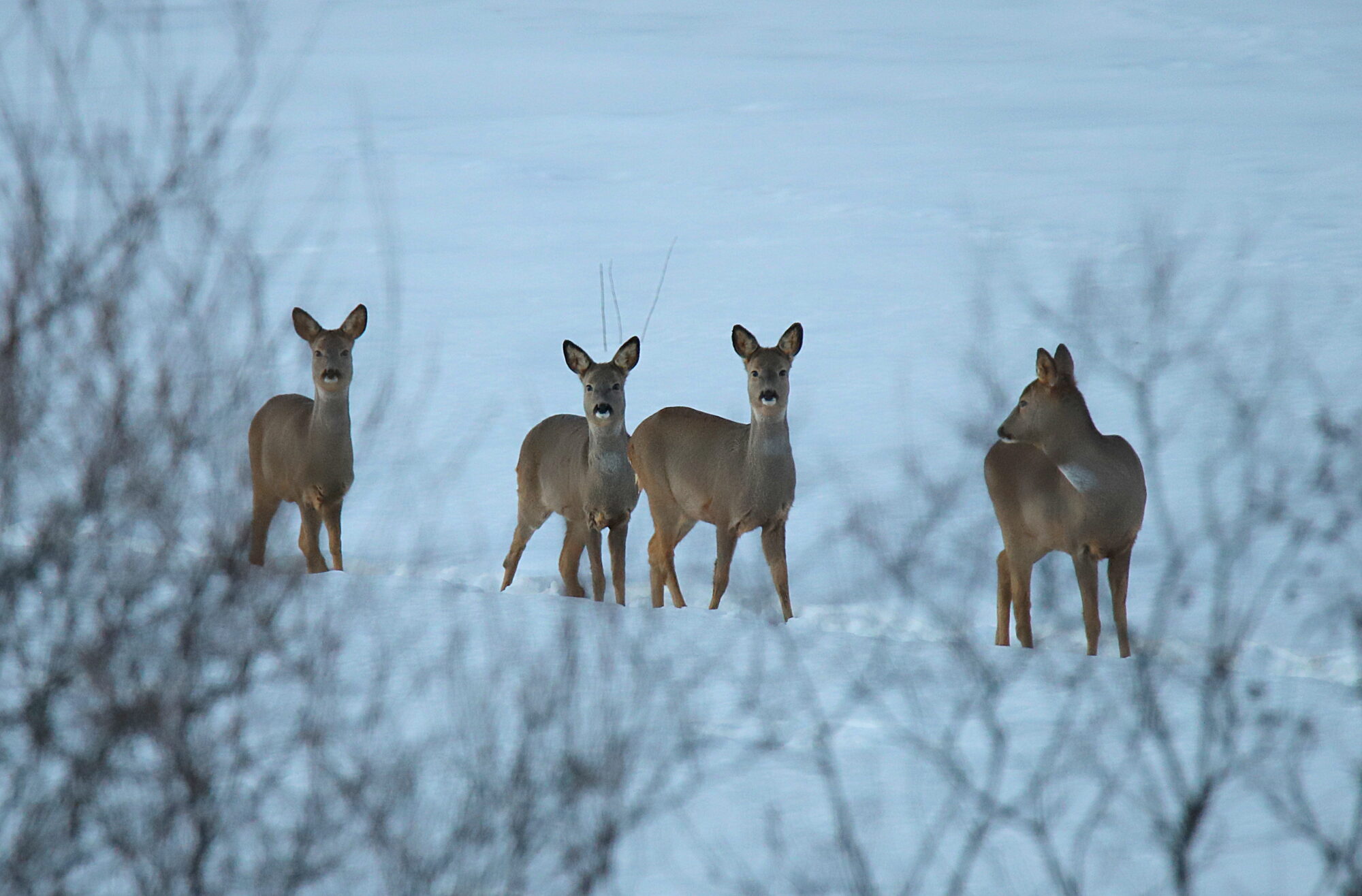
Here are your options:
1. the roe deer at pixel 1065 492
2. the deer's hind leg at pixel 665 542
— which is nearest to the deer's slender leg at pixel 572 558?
the deer's hind leg at pixel 665 542

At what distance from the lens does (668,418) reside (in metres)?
8.09

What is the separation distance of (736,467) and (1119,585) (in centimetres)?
186

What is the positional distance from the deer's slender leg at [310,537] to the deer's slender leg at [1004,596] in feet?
10.00

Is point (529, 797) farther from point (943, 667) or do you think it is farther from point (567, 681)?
point (943, 667)

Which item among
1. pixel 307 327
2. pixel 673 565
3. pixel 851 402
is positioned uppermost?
pixel 307 327

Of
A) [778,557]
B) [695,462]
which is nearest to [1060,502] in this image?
[778,557]

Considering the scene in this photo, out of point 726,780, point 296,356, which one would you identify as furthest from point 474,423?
point 726,780

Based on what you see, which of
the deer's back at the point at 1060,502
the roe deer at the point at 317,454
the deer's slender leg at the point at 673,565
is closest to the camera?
the deer's back at the point at 1060,502

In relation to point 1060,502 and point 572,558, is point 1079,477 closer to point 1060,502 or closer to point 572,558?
point 1060,502

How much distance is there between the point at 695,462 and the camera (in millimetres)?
7844

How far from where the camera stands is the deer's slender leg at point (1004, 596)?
7.21 m

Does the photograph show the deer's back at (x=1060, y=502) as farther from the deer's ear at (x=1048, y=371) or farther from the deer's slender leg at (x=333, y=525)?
the deer's slender leg at (x=333, y=525)

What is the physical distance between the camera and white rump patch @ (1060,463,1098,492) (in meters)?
6.72

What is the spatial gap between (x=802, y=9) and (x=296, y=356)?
2949 centimetres
